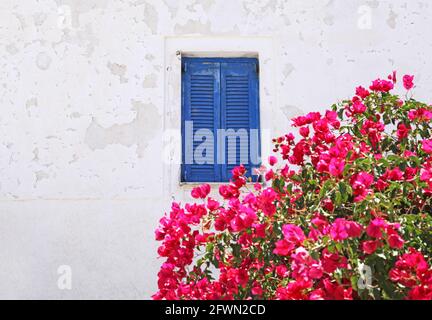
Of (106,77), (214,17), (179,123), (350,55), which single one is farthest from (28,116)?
(350,55)

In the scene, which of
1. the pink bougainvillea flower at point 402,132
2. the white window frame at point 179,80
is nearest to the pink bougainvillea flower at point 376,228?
the pink bougainvillea flower at point 402,132

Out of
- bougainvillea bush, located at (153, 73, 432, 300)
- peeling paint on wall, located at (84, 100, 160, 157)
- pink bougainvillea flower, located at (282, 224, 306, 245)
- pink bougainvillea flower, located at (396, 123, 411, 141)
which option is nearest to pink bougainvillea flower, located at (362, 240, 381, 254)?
bougainvillea bush, located at (153, 73, 432, 300)

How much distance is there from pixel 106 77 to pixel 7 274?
1.96 m

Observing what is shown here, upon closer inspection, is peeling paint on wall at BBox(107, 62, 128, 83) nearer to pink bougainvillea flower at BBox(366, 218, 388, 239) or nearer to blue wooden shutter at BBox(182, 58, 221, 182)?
blue wooden shutter at BBox(182, 58, 221, 182)

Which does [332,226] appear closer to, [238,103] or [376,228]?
[376,228]

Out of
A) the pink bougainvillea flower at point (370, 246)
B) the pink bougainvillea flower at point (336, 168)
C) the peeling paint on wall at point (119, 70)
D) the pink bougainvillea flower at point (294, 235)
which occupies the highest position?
the peeling paint on wall at point (119, 70)

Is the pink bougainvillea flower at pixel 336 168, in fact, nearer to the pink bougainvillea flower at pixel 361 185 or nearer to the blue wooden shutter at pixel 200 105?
the pink bougainvillea flower at pixel 361 185

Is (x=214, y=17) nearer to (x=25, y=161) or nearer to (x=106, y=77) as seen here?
(x=106, y=77)

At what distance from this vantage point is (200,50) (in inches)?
239

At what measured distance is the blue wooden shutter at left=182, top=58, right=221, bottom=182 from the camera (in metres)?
5.93

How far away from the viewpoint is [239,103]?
19.9ft

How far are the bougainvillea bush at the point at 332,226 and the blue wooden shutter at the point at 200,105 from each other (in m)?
2.02

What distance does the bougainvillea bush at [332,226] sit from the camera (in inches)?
106
